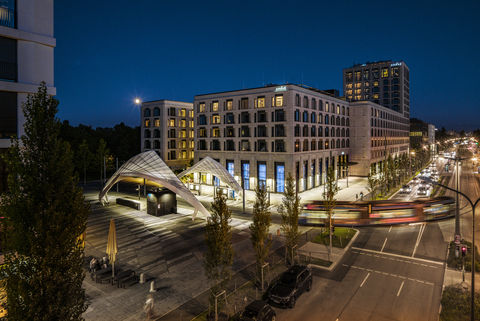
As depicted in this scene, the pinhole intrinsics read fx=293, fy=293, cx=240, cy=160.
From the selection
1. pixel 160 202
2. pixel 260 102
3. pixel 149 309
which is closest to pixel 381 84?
pixel 260 102

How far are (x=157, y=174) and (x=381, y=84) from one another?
144 m

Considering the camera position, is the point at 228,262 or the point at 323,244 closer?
the point at 228,262

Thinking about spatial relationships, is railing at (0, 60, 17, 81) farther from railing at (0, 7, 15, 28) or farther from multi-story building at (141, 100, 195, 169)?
multi-story building at (141, 100, 195, 169)

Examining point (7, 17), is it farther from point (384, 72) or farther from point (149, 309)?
point (384, 72)

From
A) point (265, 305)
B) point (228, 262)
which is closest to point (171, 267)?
point (228, 262)

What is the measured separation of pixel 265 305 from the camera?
1655cm

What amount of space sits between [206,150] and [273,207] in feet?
96.8

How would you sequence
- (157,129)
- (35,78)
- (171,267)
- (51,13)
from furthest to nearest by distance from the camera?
(157,129) < (171,267) < (51,13) < (35,78)

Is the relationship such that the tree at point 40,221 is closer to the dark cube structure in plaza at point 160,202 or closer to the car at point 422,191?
the dark cube structure in plaza at point 160,202

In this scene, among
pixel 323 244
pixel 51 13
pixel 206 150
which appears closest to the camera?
pixel 51 13

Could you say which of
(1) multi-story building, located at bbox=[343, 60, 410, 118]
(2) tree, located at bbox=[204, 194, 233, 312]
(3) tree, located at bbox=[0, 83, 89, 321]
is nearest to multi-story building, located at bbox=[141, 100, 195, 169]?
(2) tree, located at bbox=[204, 194, 233, 312]

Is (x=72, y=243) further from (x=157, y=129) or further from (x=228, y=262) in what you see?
(x=157, y=129)

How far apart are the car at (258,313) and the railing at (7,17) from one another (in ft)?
65.0

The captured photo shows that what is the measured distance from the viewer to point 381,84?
14925 centimetres
